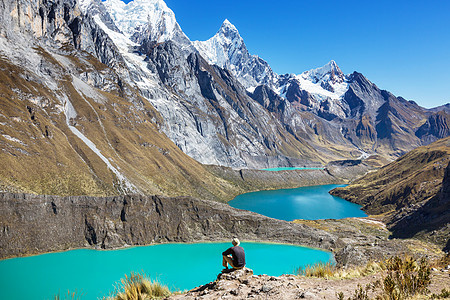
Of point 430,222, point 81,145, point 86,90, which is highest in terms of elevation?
point 86,90

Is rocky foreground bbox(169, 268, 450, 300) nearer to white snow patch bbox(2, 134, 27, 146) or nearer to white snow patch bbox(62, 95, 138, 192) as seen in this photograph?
white snow patch bbox(2, 134, 27, 146)

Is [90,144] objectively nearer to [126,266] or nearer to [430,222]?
[126,266]

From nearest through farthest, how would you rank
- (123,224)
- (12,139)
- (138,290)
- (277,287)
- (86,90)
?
1. (277,287)
2. (138,290)
3. (123,224)
4. (12,139)
5. (86,90)

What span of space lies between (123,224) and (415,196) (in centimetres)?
9495

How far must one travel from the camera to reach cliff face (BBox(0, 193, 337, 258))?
49763mm

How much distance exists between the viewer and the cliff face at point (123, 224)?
163 feet

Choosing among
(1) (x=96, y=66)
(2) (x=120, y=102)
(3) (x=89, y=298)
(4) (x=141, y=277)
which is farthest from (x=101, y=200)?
(1) (x=96, y=66)

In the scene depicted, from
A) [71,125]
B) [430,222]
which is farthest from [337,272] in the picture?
[71,125]

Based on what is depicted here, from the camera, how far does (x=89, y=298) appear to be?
3562cm

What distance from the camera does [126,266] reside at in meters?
46.8

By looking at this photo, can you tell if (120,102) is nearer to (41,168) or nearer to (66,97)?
(66,97)

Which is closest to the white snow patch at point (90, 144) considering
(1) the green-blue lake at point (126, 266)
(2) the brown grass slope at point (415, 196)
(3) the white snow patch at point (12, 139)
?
(3) the white snow patch at point (12, 139)

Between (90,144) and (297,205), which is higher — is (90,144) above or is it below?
above

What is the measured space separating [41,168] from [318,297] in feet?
252
